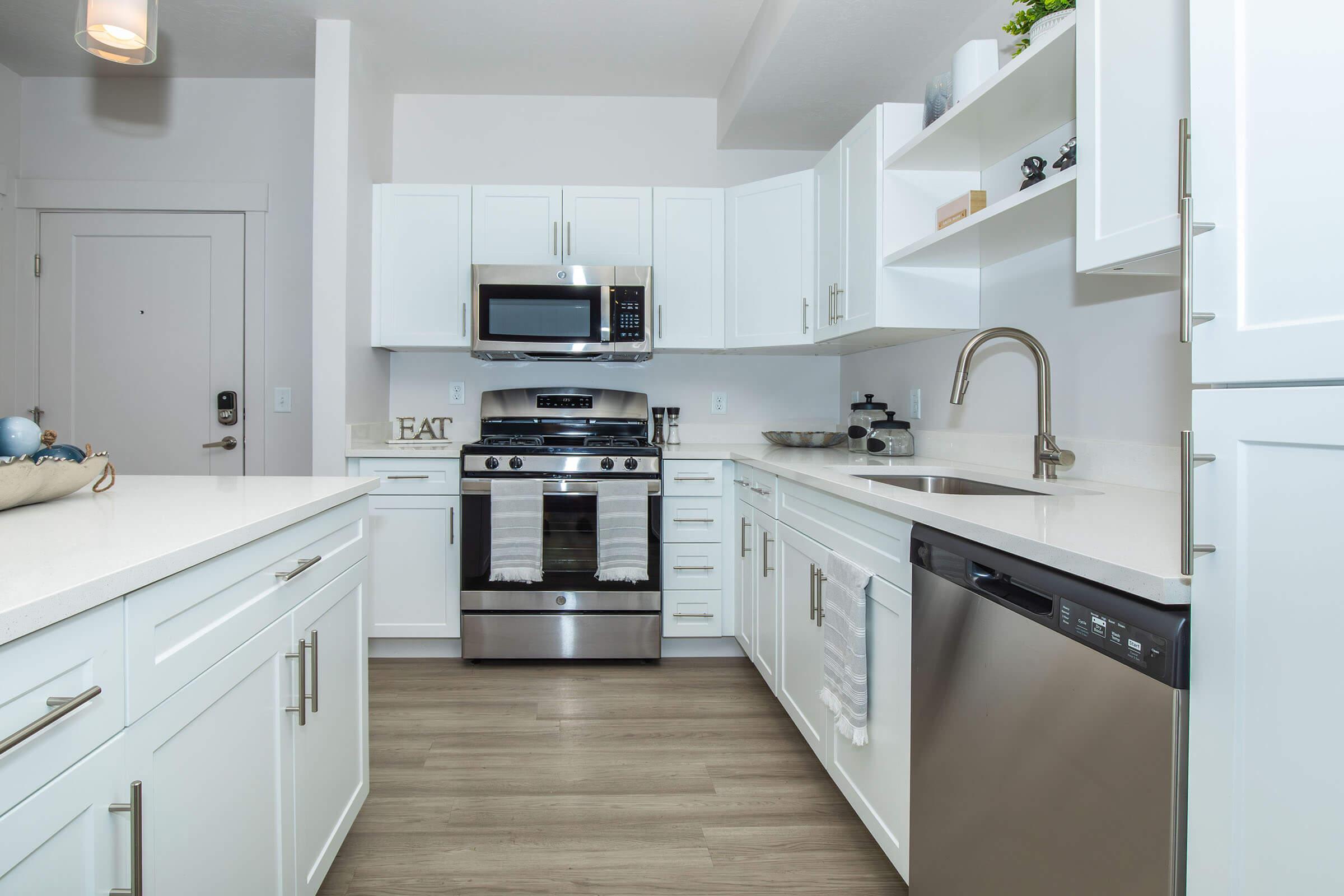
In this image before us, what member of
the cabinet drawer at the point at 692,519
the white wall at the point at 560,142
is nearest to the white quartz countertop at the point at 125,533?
the cabinet drawer at the point at 692,519

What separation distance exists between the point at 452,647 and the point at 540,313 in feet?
4.97

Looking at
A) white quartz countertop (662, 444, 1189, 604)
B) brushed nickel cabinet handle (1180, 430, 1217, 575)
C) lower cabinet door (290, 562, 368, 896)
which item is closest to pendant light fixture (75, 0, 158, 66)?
lower cabinet door (290, 562, 368, 896)

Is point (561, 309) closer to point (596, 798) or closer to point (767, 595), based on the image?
point (767, 595)

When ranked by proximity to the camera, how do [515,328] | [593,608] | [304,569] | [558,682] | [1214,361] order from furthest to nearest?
1. [515,328]
2. [593,608]
3. [558,682]
4. [304,569]
5. [1214,361]

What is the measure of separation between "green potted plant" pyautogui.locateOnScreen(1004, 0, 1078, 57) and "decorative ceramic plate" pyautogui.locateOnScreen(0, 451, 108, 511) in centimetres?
193

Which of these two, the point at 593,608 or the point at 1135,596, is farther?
the point at 593,608

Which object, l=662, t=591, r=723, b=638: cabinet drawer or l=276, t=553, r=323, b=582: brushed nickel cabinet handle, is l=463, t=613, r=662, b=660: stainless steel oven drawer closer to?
l=662, t=591, r=723, b=638: cabinet drawer

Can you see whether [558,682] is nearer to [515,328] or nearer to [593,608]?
[593,608]

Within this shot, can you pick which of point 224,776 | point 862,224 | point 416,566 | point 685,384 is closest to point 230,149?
point 416,566

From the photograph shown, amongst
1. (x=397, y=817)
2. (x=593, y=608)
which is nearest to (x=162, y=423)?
(x=593, y=608)

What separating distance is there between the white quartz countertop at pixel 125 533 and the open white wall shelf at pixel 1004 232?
1.51 metres

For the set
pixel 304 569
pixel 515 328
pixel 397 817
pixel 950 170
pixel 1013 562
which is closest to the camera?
pixel 1013 562

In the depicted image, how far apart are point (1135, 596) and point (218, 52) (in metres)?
3.89

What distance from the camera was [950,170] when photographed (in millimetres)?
2277
